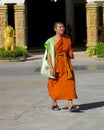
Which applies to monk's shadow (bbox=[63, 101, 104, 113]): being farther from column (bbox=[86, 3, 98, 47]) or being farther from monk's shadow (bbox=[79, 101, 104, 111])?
column (bbox=[86, 3, 98, 47])

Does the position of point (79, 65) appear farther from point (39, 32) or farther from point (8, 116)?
point (39, 32)

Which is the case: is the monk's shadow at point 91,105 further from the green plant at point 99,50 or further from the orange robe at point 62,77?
the green plant at point 99,50

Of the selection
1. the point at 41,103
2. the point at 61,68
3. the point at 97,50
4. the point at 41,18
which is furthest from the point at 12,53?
the point at 61,68

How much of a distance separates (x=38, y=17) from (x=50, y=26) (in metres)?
0.88

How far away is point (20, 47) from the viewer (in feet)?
78.7

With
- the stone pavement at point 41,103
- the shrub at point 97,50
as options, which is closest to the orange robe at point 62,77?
the stone pavement at point 41,103

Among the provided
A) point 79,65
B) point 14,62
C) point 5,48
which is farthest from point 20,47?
point 79,65

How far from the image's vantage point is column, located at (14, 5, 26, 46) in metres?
25.2

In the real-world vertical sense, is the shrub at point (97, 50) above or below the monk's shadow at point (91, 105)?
above

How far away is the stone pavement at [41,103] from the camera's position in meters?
9.03

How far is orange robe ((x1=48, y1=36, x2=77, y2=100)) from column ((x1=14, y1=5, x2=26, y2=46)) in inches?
597

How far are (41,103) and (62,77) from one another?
123cm

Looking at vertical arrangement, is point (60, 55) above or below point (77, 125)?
above

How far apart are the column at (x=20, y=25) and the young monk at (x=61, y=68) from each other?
1515 cm
